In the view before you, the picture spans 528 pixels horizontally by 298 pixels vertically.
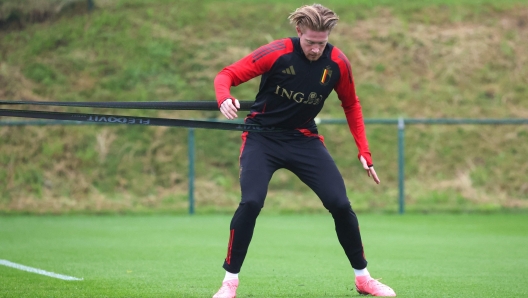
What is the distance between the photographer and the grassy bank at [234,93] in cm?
1567

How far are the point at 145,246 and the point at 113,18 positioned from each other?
40.9 feet

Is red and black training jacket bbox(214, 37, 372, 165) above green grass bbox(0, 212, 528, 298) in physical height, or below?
above

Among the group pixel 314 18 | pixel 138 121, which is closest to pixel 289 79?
pixel 314 18

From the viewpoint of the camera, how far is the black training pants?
538cm

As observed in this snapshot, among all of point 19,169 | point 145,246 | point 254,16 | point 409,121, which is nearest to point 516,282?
point 145,246

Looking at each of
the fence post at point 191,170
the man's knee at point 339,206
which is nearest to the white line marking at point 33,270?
the man's knee at point 339,206

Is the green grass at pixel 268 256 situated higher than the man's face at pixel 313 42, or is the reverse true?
the man's face at pixel 313 42

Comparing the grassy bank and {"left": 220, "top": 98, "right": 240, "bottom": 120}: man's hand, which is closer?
{"left": 220, "top": 98, "right": 240, "bottom": 120}: man's hand

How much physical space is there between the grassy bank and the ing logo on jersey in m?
9.51

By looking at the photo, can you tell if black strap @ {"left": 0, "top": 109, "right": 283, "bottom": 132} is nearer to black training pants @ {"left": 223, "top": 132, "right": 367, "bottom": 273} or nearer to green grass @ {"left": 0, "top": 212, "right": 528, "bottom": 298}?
black training pants @ {"left": 223, "top": 132, "right": 367, "bottom": 273}

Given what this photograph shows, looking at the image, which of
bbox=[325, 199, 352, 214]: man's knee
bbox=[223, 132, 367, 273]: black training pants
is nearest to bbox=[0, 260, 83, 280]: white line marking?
bbox=[223, 132, 367, 273]: black training pants


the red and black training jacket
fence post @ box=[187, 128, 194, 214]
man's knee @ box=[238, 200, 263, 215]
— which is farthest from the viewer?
fence post @ box=[187, 128, 194, 214]

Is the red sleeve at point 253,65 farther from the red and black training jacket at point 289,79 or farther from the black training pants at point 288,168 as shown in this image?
the black training pants at point 288,168

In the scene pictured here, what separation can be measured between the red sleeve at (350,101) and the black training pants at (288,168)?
29 cm
